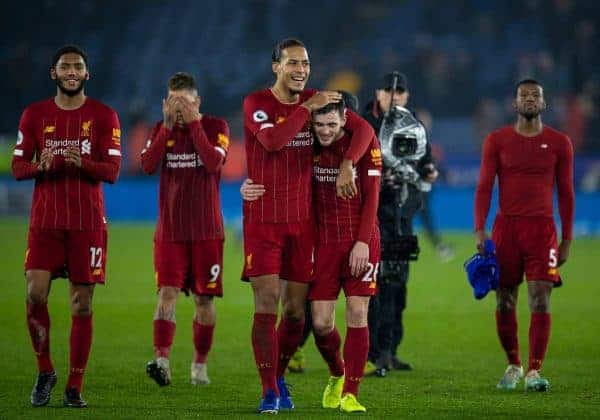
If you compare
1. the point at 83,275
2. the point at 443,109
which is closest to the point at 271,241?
the point at 83,275

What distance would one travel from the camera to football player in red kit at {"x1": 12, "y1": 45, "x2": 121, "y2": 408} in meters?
7.73

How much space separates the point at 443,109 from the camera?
29.2 m

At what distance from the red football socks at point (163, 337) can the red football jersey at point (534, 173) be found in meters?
2.37

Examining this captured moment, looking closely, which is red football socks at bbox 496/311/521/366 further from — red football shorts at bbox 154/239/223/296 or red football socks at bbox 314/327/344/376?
red football shorts at bbox 154/239/223/296

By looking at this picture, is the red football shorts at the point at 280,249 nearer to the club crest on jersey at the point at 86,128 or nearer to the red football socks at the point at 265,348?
Answer: the red football socks at the point at 265,348

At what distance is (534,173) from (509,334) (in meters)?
1.20

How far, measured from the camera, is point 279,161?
24.4 ft

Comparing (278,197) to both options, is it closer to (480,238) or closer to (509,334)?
(480,238)

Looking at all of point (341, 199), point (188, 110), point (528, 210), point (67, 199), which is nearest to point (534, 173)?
point (528, 210)

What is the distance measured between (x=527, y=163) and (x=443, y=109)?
2027 cm

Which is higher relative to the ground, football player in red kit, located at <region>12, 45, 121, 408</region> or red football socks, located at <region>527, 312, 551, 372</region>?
football player in red kit, located at <region>12, 45, 121, 408</region>

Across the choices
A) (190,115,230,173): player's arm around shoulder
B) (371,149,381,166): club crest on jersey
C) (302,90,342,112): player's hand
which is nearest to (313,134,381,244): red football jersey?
(371,149,381,166): club crest on jersey

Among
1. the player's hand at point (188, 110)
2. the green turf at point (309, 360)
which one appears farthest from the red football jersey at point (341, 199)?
the player's hand at point (188, 110)

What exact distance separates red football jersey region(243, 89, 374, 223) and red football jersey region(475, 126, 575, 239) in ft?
6.35
